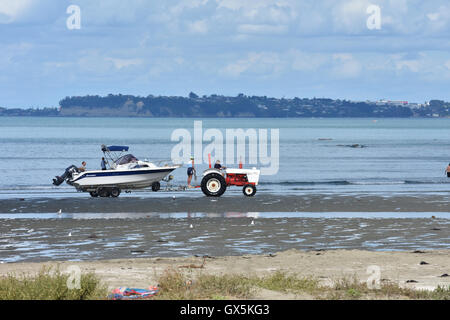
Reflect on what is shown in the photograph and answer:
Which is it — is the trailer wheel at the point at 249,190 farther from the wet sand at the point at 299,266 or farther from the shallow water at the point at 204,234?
the wet sand at the point at 299,266

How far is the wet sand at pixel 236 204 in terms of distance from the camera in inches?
1168

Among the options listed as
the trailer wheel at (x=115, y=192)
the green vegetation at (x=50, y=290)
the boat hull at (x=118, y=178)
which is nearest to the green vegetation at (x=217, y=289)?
the green vegetation at (x=50, y=290)

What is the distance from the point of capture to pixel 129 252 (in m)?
19.0

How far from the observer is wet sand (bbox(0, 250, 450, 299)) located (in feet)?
47.4

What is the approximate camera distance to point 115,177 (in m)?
35.2

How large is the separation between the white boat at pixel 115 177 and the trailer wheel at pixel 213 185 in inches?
105

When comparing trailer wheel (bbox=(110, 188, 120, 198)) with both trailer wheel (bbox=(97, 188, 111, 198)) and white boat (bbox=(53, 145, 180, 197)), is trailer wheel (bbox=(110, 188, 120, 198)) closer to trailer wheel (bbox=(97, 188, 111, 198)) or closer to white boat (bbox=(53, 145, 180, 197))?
white boat (bbox=(53, 145, 180, 197))

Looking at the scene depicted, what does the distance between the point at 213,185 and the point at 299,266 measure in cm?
1835

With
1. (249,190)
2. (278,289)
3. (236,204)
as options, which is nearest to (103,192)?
(249,190)

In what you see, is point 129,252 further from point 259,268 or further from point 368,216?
point 368,216

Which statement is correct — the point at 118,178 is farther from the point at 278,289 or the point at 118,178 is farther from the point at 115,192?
the point at 278,289

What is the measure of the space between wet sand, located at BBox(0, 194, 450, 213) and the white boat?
0.76m

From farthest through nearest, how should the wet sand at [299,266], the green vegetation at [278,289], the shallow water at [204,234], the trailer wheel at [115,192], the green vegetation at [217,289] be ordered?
1. the trailer wheel at [115,192]
2. the shallow water at [204,234]
3. the wet sand at [299,266]
4. the green vegetation at [278,289]
5. the green vegetation at [217,289]

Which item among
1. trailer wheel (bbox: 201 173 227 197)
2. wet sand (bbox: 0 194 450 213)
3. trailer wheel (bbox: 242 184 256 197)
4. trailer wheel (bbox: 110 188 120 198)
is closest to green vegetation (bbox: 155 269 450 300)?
wet sand (bbox: 0 194 450 213)
